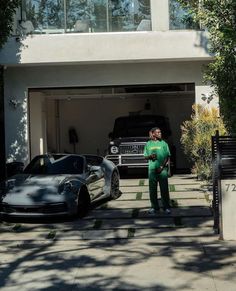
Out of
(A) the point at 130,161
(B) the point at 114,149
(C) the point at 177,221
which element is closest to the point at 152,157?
(C) the point at 177,221

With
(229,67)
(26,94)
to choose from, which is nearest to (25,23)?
(26,94)

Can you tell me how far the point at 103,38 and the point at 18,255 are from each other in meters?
9.68

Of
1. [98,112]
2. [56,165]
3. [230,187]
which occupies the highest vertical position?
[98,112]

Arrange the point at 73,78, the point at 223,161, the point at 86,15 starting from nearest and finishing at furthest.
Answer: the point at 223,161
the point at 86,15
the point at 73,78

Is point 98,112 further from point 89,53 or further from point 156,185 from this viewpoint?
point 156,185

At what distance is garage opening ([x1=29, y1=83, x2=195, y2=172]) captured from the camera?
22.6m

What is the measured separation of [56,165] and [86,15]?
22.2 feet

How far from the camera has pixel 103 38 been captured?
16359mm

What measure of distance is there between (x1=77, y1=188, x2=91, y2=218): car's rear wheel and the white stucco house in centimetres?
637

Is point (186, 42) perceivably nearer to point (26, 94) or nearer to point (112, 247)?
point (26, 94)

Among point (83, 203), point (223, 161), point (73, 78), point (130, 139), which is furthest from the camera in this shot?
point (130, 139)

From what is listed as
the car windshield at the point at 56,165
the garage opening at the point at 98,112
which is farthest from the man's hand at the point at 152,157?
the garage opening at the point at 98,112

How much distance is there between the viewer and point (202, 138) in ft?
51.1

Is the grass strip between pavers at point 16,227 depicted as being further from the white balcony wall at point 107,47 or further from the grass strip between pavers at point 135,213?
the white balcony wall at point 107,47
